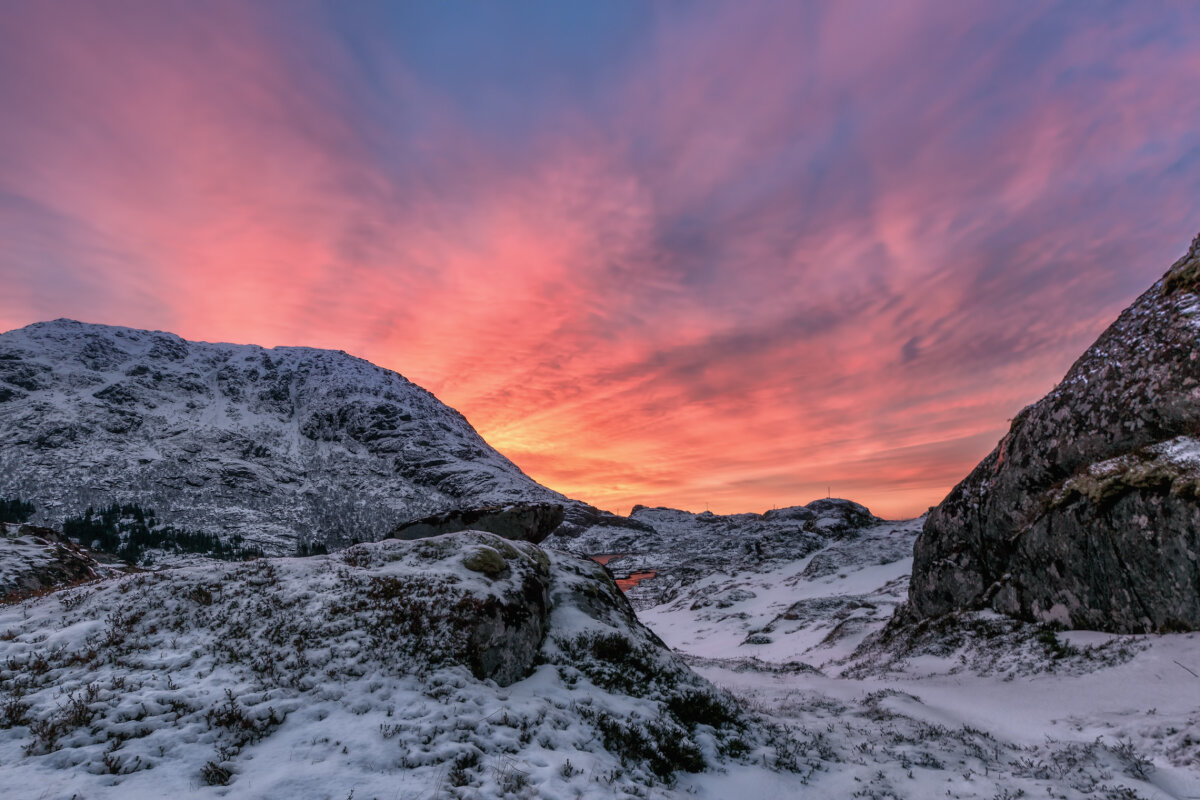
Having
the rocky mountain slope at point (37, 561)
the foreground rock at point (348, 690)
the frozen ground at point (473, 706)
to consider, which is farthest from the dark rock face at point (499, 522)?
the foreground rock at point (348, 690)

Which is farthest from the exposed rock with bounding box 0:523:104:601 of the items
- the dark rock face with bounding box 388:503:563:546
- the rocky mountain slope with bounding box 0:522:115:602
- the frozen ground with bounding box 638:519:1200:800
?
the frozen ground with bounding box 638:519:1200:800

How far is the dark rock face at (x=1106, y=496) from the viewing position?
45.8 feet

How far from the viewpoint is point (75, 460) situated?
199m

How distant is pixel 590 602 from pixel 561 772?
9.15 meters

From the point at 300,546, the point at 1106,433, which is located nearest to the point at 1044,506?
the point at 1106,433

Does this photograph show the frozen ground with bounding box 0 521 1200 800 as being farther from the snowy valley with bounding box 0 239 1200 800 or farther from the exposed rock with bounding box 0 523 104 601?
the exposed rock with bounding box 0 523 104 601

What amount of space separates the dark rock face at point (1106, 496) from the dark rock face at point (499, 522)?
1586 inches

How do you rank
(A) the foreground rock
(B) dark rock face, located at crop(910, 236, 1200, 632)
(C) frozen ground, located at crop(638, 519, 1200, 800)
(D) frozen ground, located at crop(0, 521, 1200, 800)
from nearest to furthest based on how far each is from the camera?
(A) the foreground rock, (D) frozen ground, located at crop(0, 521, 1200, 800), (C) frozen ground, located at crop(638, 519, 1200, 800), (B) dark rock face, located at crop(910, 236, 1200, 632)

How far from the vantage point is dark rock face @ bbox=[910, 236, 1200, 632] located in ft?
45.8

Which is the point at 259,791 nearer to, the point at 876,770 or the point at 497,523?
the point at 876,770

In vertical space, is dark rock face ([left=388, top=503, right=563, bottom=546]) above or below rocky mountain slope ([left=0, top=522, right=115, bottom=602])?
above

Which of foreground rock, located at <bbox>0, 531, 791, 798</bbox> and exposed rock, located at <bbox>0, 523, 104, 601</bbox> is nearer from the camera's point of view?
foreground rock, located at <bbox>0, 531, 791, 798</bbox>

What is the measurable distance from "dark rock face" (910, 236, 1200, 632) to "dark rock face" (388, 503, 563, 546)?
40.3 m

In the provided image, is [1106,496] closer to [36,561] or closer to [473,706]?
[473,706]
